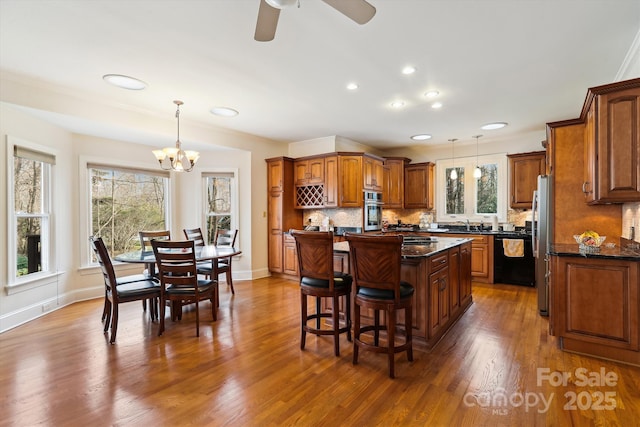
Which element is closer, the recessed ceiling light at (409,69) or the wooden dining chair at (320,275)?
the wooden dining chair at (320,275)

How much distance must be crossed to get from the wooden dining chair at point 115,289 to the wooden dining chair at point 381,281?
218cm

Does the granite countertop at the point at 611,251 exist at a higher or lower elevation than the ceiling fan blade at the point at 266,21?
lower

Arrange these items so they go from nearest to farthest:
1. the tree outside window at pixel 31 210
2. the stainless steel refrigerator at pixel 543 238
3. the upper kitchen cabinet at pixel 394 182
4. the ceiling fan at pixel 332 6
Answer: the ceiling fan at pixel 332 6, the stainless steel refrigerator at pixel 543 238, the tree outside window at pixel 31 210, the upper kitchen cabinet at pixel 394 182

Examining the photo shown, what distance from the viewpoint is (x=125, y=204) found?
5176 mm

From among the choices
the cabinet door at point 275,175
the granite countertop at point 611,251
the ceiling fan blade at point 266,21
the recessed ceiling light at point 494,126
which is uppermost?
the recessed ceiling light at point 494,126

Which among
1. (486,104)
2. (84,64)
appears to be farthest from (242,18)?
(486,104)

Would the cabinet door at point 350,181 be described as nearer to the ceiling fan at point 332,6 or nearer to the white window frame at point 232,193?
the white window frame at point 232,193

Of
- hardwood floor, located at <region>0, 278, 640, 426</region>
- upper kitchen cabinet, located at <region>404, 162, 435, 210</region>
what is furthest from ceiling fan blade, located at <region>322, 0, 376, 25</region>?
upper kitchen cabinet, located at <region>404, 162, 435, 210</region>

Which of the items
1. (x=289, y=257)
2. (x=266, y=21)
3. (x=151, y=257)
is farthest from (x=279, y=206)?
(x=266, y=21)

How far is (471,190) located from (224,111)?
4882mm

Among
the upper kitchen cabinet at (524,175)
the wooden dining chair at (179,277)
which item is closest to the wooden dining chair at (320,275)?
the wooden dining chair at (179,277)

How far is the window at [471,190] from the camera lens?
607 centimetres

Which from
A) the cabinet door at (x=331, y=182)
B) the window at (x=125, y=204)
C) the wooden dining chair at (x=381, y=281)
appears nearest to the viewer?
the wooden dining chair at (x=381, y=281)

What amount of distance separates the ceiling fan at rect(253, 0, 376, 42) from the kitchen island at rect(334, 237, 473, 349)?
1770 millimetres
